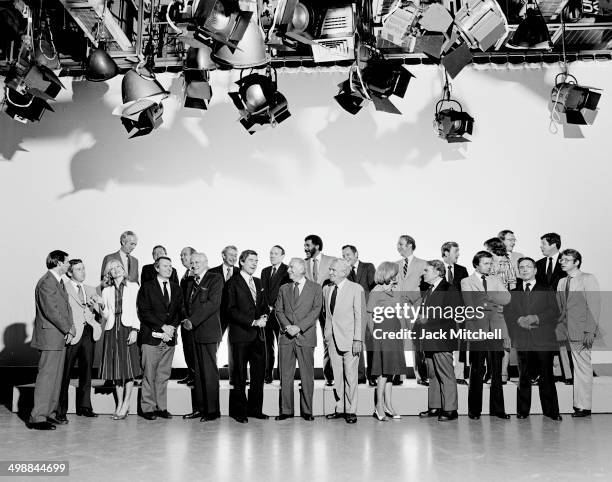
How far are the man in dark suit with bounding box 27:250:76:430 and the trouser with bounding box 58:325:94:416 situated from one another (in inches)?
15.3

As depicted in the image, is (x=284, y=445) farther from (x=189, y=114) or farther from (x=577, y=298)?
(x=189, y=114)

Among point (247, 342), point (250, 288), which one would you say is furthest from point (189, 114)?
point (247, 342)

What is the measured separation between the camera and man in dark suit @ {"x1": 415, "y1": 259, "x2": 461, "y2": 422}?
553cm

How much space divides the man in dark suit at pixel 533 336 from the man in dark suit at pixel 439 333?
72cm

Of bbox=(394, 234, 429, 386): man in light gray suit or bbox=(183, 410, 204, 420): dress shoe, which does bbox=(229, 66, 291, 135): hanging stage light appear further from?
bbox=(183, 410, 204, 420): dress shoe

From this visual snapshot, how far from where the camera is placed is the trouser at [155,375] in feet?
18.7

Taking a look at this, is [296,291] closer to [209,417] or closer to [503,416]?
[209,417]

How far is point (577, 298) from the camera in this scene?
228 inches

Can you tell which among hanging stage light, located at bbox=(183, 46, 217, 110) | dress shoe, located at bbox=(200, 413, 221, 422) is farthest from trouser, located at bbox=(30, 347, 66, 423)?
hanging stage light, located at bbox=(183, 46, 217, 110)

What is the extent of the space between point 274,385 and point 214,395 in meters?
0.77

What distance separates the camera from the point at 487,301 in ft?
18.8

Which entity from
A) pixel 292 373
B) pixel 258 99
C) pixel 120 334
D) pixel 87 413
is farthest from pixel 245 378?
pixel 258 99

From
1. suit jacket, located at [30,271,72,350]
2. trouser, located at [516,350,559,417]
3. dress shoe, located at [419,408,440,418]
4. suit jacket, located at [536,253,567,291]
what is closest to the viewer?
suit jacket, located at [30,271,72,350]

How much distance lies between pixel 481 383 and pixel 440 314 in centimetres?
88
